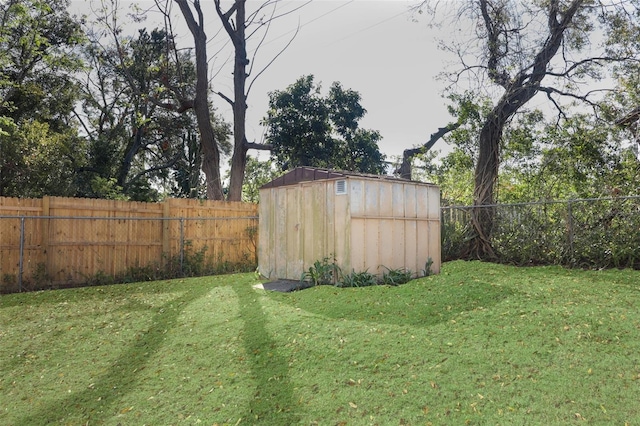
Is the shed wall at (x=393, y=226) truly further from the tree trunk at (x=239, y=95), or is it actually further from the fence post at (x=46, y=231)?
the tree trunk at (x=239, y=95)

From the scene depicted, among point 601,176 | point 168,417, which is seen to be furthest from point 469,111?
point 168,417

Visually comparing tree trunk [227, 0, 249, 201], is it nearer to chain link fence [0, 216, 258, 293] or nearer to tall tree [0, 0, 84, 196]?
chain link fence [0, 216, 258, 293]

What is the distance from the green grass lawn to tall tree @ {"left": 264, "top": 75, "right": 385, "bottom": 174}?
12.6 metres

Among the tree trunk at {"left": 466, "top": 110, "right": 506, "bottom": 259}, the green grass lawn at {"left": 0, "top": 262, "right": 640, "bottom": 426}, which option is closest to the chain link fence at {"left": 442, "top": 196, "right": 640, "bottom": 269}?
the tree trunk at {"left": 466, "top": 110, "right": 506, "bottom": 259}

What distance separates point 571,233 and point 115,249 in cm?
891

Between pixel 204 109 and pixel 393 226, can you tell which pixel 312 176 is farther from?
pixel 204 109

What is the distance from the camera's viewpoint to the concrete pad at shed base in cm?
772

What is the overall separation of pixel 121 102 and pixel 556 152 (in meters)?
16.9


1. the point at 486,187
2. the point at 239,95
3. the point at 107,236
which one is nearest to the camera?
the point at 107,236

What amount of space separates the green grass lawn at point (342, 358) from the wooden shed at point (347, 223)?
1.04m

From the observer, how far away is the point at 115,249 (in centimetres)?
955

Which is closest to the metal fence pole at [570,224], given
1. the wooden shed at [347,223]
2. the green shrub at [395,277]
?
the wooden shed at [347,223]

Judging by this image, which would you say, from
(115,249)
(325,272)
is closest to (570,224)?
(325,272)

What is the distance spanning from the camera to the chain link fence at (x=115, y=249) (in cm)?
837
